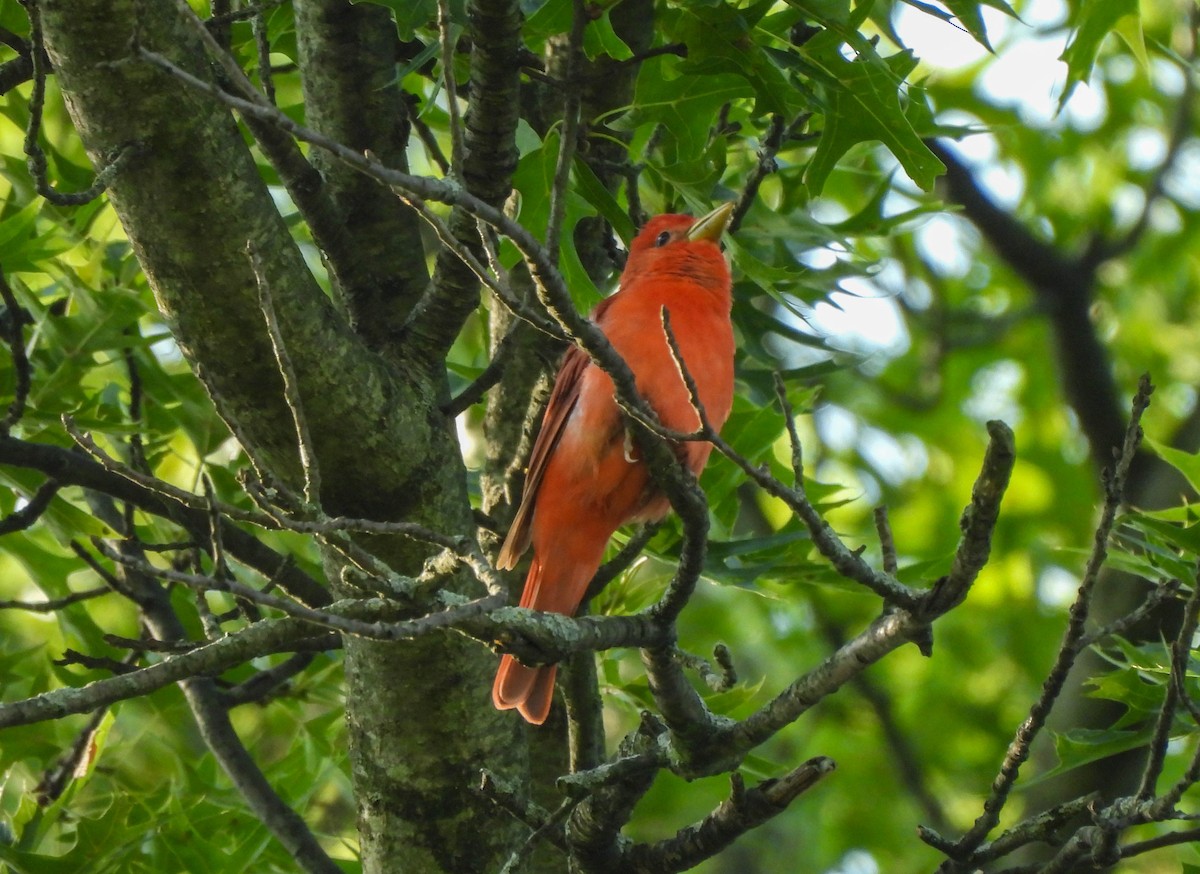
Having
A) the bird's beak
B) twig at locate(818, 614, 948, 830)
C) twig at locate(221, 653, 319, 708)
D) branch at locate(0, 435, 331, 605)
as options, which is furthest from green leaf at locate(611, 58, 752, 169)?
twig at locate(818, 614, 948, 830)

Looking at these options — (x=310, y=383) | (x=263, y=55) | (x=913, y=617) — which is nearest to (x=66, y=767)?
(x=310, y=383)

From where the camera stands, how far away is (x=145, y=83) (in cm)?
273

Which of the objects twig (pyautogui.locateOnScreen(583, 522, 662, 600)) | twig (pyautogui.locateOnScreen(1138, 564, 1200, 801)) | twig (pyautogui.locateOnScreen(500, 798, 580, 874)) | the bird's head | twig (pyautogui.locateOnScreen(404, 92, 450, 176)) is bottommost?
twig (pyautogui.locateOnScreen(1138, 564, 1200, 801))

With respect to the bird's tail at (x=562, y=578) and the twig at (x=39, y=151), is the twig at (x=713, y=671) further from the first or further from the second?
the twig at (x=39, y=151)

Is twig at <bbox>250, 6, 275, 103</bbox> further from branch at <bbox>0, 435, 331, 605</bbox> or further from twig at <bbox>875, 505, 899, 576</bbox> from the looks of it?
twig at <bbox>875, 505, 899, 576</bbox>

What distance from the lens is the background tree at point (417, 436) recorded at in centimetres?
261

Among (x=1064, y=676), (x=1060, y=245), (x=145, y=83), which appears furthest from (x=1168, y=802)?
(x=1060, y=245)

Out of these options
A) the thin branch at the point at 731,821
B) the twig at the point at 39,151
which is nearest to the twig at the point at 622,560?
the thin branch at the point at 731,821

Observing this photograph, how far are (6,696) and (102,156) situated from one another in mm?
2505

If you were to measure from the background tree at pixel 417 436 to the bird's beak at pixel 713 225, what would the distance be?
0.09 meters

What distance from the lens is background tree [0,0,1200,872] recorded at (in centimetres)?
261

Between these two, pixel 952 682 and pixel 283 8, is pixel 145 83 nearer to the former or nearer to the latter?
pixel 283 8

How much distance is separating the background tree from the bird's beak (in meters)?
0.09

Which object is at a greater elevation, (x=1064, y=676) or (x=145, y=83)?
(x=145, y=83)
